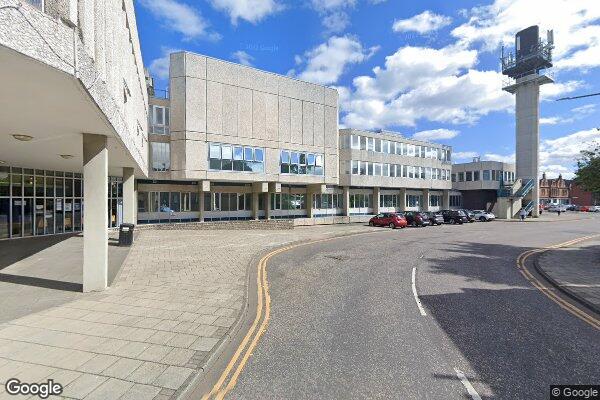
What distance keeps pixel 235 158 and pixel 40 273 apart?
18764mm

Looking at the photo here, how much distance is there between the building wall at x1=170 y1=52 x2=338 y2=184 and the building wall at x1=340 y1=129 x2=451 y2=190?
159 inches

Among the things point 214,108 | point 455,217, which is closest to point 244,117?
point 214,108

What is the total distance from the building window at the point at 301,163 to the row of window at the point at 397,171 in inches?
261

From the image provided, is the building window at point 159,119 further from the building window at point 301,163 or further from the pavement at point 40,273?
the pavement at point 40,273

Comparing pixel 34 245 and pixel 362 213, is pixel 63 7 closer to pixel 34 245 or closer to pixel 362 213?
pixel 34 245

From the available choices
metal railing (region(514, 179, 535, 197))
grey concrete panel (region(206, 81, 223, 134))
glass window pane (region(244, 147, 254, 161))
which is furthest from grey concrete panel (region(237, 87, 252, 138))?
metal railing (region(514, 179, 535, 197))

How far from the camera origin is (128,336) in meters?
5.49

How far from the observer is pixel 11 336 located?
535 cm

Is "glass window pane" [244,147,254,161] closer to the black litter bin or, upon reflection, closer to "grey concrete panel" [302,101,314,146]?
"grey concrete panel" [302,101,314,146]

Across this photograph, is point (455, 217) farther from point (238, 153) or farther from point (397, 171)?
point (238, 153)

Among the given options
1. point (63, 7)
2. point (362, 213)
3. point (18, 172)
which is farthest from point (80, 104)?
point (362, 213)

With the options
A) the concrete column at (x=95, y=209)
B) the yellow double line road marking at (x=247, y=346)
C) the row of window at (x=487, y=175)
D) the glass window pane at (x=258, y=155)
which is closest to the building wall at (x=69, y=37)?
the concrete column at (x=95, y=209)

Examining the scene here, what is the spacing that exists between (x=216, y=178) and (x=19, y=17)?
22.5 metres

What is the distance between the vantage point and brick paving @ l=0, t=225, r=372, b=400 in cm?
417
